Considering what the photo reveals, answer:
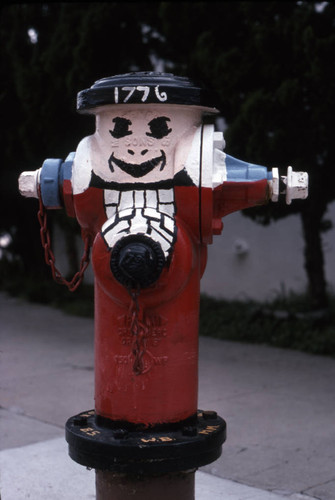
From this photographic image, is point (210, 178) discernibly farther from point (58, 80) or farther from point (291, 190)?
point (58, 80)

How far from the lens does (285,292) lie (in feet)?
27.8

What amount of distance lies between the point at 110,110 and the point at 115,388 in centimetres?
90

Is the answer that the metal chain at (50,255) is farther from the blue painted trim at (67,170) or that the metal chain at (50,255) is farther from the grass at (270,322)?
the grass at (270,322)

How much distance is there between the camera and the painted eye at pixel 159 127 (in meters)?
2.23

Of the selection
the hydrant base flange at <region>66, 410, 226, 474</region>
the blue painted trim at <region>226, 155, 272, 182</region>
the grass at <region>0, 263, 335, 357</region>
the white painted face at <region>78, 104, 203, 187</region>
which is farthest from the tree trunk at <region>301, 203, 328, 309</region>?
the hydrant base flange at <region>66, 410, 226, 474</region>

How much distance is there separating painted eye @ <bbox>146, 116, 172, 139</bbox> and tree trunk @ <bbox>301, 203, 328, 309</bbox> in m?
4.63

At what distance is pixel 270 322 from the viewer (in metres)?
6.96

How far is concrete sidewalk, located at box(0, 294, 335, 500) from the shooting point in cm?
341

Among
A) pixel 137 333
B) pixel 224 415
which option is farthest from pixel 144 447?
pixel 224 415

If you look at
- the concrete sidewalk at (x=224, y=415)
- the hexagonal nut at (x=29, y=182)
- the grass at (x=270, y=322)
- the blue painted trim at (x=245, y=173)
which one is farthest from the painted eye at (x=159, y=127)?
the grass at (x=270, y=322)

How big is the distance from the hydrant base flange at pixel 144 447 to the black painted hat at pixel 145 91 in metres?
1.05

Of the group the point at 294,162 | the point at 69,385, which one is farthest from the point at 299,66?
the point at 69,385

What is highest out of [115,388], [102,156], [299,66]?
[299,66]

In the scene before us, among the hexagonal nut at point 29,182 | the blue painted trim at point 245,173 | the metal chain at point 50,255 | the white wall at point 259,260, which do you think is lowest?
the white wall at point 259,260
